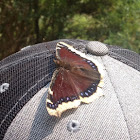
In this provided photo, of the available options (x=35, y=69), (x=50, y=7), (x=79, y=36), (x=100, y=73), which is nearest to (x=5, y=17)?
(x=50, y=7)

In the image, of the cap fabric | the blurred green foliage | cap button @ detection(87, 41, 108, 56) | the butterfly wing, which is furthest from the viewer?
the blurred green foliage

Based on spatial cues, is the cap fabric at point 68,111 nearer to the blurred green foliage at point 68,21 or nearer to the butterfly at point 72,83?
the butterfly at point 72,83

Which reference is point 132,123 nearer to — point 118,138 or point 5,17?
point 118,138

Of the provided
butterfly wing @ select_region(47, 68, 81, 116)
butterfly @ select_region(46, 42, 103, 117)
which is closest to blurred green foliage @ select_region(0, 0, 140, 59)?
butterfly @ select_region(46, 42, 103, 117)

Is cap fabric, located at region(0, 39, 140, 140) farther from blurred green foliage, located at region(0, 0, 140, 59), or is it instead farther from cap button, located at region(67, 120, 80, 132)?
blurred green foliage, located at region(0, 0, 140, 59)

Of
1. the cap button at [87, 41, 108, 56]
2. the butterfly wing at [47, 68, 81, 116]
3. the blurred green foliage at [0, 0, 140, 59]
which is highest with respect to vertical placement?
the cap button at [87, 41, 108, 56]

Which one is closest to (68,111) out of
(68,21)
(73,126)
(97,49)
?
(73,126)

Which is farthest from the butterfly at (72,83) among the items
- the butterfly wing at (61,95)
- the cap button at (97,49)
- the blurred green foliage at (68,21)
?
the blurred green foliage at (68,21)
